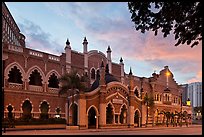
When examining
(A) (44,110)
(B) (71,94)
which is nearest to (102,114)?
(B) (71,94)

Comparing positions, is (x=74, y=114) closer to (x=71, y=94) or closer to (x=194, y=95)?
(x=71, y=94)

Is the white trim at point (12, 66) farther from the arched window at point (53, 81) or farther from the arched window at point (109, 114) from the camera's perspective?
the arched window at point (109, 114)

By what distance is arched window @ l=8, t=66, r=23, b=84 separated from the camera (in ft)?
155

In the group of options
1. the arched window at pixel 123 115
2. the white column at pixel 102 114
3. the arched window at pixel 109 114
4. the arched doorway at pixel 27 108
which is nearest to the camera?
the arched doorway at pixel 27 108

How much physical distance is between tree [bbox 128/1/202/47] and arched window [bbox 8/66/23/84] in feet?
121

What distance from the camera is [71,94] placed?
167 ft

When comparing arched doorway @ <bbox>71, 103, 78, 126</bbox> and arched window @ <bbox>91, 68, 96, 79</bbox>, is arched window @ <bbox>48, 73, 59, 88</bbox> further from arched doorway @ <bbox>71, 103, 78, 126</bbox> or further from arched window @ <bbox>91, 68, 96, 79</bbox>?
arched window @ <bbox>91, 68, 96, 79</bbox>

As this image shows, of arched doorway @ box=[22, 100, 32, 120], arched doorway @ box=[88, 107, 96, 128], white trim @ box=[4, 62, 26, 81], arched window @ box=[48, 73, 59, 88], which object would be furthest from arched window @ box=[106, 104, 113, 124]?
white trim @ box=[4, 62, 26, 81]

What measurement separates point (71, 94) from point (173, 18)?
39.6 meters

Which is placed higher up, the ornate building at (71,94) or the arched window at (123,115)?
the ornate building at (71,94)

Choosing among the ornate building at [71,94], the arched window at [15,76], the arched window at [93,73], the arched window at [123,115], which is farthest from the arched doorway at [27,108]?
the arched window at [123,115]

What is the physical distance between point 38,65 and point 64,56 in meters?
6.08

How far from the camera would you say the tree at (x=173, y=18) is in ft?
39.0

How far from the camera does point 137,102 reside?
6044 centimetres
